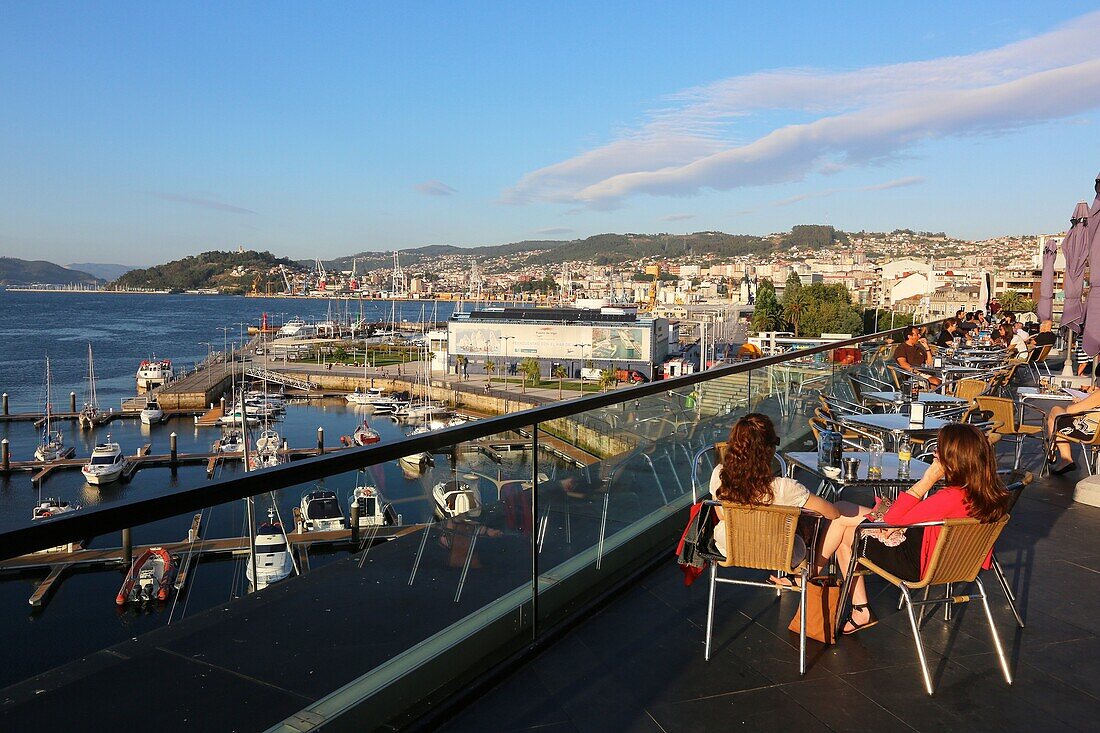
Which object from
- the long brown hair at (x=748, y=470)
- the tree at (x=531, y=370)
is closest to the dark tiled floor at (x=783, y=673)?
the long brown hair at (x=748, y=470)

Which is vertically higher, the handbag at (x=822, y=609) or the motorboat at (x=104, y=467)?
the handbag at (x=822, y=609)

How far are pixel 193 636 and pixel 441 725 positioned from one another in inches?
39.9

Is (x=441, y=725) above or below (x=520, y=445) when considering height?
below

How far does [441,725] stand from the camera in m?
2.59

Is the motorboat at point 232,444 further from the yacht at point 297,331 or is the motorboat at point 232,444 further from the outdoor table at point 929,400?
the yacht at point 297,331

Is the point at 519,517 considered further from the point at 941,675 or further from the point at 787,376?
the point at 787,376

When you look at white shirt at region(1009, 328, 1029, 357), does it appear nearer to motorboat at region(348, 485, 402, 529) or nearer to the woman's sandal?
the woman's sandal

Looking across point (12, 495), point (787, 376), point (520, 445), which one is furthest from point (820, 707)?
point (12, 495)

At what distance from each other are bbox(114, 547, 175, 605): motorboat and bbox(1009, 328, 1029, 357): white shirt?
13577mm

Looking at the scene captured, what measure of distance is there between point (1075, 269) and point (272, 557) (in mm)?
11782

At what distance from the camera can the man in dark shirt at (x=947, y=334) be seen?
1399 cm

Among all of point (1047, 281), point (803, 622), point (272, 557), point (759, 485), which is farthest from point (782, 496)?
point (1047, 281)

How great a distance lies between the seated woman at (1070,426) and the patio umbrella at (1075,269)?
4.58 meters

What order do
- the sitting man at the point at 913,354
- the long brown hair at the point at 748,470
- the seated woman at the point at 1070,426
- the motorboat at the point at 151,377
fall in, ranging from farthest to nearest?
the motorboat at the point at 151,377 → the sitting man at the point at 913,354 → the seated woman at the point at 1070,426 → the long brown hair at the point at 748,470
